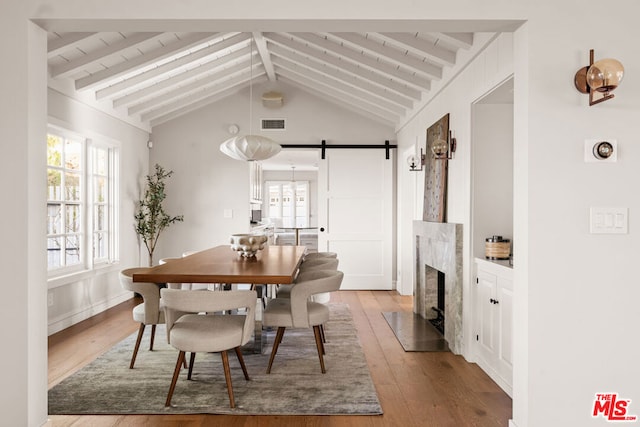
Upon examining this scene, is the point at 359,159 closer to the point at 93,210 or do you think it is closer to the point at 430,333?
the point at 430,333

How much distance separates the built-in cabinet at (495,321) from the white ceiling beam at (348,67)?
2.56m

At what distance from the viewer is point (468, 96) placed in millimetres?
3588

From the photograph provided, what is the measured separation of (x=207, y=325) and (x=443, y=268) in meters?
2.27

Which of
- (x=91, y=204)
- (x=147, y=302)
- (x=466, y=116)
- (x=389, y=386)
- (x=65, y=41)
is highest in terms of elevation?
(x=65, y=41)

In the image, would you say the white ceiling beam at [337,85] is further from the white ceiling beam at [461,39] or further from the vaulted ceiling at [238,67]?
the white ceiling beam at [461,39]

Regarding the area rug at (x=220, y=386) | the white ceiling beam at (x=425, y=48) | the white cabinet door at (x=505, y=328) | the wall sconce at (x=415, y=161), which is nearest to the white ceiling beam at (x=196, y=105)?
the wall sconce at (x=415, y=161)

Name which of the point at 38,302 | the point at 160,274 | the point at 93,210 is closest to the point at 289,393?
the point at 160,274

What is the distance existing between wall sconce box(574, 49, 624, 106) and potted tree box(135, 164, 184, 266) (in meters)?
5.47

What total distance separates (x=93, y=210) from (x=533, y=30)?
15.8ft

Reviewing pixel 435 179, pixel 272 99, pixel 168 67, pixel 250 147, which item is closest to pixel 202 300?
pixel 250 147

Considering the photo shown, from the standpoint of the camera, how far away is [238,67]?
6039mm

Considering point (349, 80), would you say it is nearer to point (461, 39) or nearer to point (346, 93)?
point (346, 93)

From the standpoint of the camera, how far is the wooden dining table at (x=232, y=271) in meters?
2.85

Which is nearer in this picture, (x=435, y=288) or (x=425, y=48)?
(x=425, y=48)
